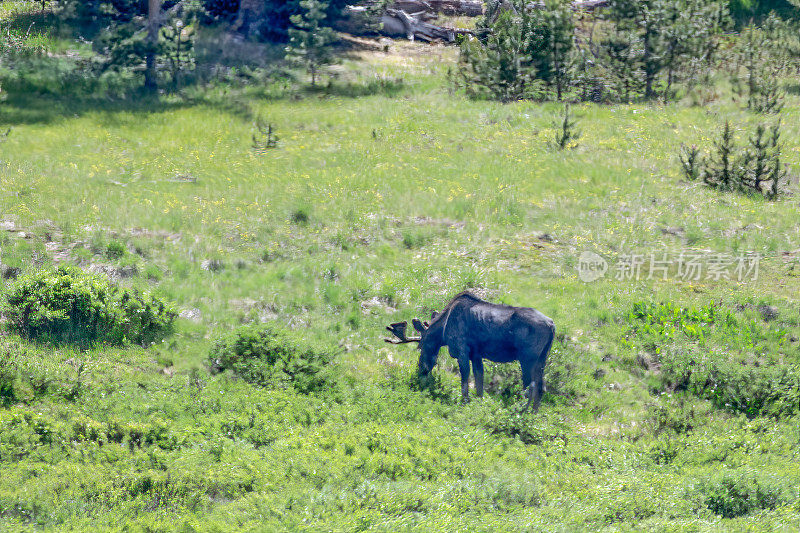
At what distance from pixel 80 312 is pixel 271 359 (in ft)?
12.9

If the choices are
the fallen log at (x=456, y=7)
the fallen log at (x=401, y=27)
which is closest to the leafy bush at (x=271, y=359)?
the fallen log at (x=401, y=27)

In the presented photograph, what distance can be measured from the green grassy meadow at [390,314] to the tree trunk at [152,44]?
1.63 m

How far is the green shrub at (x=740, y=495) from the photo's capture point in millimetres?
10367

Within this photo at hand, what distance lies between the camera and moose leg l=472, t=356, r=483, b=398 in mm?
13768

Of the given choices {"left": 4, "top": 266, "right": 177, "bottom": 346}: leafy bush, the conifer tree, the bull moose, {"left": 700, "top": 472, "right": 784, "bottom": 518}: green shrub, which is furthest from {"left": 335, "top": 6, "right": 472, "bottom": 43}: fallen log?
{"left": 700, "top": 472, "right": 784, "bottom": 518}: green shrub

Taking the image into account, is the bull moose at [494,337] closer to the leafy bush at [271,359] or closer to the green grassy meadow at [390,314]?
the green grassy meadow at [390,314]

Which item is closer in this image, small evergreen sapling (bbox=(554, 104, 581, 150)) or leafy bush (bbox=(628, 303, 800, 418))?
leafy bush (bbox=(628, 303, 800, 418))

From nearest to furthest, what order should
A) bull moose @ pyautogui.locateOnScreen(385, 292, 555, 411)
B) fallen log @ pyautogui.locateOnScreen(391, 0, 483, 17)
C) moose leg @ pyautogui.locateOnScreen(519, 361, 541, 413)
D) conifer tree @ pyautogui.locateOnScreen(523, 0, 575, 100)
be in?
bull moose @ pyautogui.locateOnScreen(385, 292, 555, 411) < moose leg @ pyautogui.locateOnScreen(519, 361, 541, 413) < conifer tree @ pyautogui.locateOnScreen(523, 0, 575, 100) < fallen log @ pyautogui.locateOnScreen(391, 0, 483, 17)

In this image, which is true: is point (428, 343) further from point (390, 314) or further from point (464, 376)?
point (390, 314)

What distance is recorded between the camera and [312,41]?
105 ft

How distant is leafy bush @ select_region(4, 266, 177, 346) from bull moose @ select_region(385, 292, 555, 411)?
544 cm

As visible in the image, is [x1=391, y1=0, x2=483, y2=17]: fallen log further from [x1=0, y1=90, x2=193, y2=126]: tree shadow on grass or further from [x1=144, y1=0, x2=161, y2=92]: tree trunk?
[x1=0, y1=90, x2=193, y2=126]: tree shadow on grass

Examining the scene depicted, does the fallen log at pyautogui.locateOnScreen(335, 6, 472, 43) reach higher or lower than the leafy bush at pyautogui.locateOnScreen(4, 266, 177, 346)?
higher

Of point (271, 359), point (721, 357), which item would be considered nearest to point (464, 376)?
point (271, 359)
